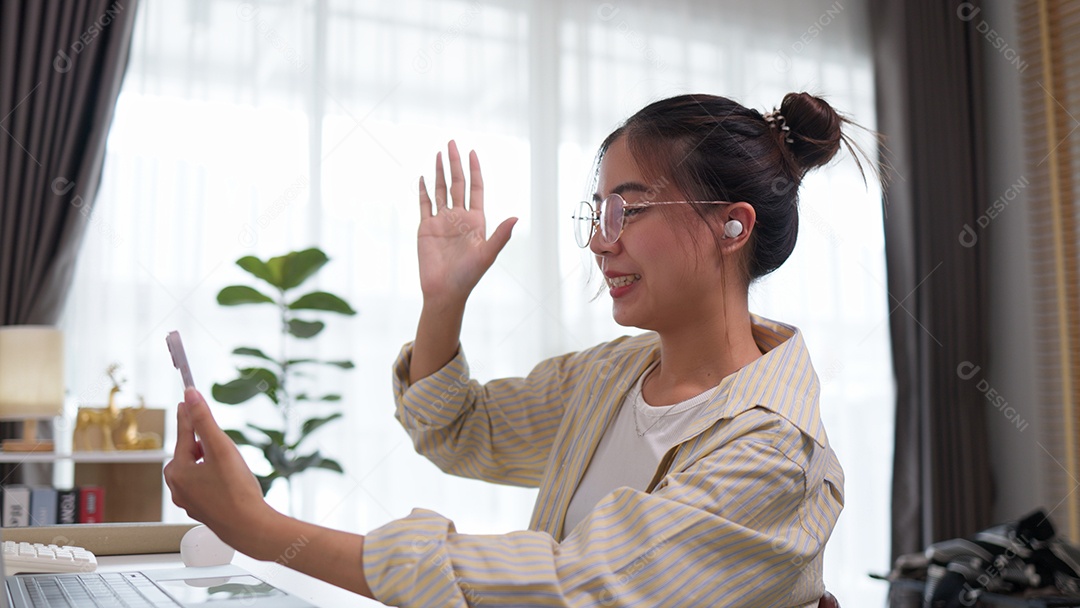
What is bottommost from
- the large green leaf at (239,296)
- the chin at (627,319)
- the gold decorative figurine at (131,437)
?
the gold decorative figurine at (131,437)

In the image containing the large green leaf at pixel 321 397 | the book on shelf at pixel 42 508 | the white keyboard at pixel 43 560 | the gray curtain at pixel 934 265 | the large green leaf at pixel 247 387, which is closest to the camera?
the white keyboard at pixel 43 560

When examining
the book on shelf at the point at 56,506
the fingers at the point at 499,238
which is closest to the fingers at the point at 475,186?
the fingers at the point at 499,238

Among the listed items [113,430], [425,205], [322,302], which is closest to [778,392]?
[425,205]

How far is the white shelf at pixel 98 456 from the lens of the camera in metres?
2.24

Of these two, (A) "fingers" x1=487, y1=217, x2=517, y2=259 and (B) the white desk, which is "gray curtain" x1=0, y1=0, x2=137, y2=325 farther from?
(A) "fingers" x1=487, y1=217, x2=517, y2=259

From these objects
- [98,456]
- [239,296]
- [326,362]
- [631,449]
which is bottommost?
[98,456]

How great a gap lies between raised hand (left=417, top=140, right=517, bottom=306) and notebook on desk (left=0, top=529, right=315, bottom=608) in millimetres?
455

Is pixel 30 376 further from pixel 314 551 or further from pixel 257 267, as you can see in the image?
pixel 314 551

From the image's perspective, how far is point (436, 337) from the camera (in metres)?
1.38

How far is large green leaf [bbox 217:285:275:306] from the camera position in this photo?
113 inches

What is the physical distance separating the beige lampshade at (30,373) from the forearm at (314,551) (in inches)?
70.3

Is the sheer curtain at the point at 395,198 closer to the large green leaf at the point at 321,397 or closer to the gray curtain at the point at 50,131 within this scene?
the gray curtain at the point at 50,131

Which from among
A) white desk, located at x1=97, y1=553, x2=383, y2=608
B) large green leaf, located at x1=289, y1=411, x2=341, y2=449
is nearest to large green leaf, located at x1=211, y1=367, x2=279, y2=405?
large green leaf, located at x1=289, y1=411, x2=341, y2=449

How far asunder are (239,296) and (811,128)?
2001 millimetres
